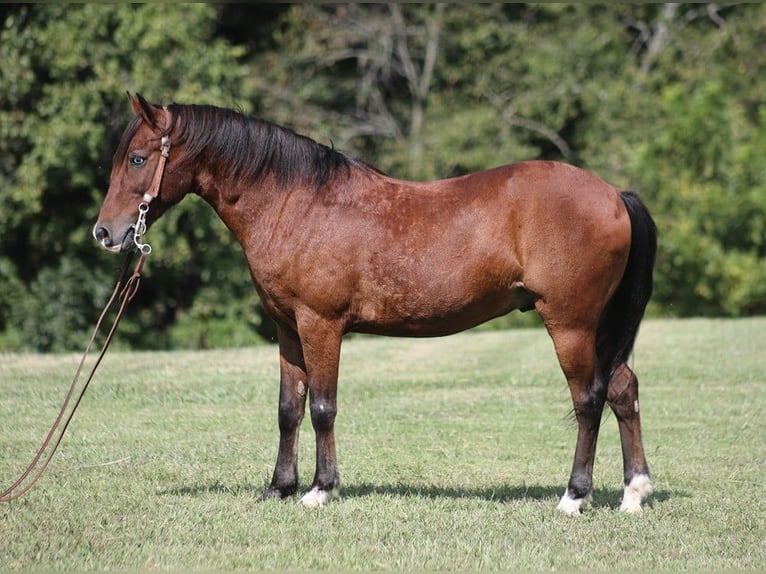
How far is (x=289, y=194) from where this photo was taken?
20.5 ft

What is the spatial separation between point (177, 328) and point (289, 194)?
15.8 metres

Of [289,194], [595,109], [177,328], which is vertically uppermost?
[595,109]

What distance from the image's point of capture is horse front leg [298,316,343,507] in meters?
6.11

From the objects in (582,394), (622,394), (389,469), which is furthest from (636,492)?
(389,469)

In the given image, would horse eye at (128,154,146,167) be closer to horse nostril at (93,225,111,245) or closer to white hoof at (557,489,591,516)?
horse nostril at (93,225,111,245)

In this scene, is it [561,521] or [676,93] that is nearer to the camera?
[561,521]

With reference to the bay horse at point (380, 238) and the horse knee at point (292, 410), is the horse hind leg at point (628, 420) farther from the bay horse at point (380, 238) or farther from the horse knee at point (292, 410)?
the horse knee at point (292, 410)

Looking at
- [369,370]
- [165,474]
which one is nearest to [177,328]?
[369,370]

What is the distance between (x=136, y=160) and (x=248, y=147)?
2.10 feet

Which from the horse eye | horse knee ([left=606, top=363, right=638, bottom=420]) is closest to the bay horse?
the horse eye

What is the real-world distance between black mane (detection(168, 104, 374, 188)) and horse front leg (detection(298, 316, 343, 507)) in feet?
2.82

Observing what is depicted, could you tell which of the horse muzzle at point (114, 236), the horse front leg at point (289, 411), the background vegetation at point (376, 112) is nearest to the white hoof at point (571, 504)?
the horse front leg at point (289, 411)

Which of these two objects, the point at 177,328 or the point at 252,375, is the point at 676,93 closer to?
the point at 177,328

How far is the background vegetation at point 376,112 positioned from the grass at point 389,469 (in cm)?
696
